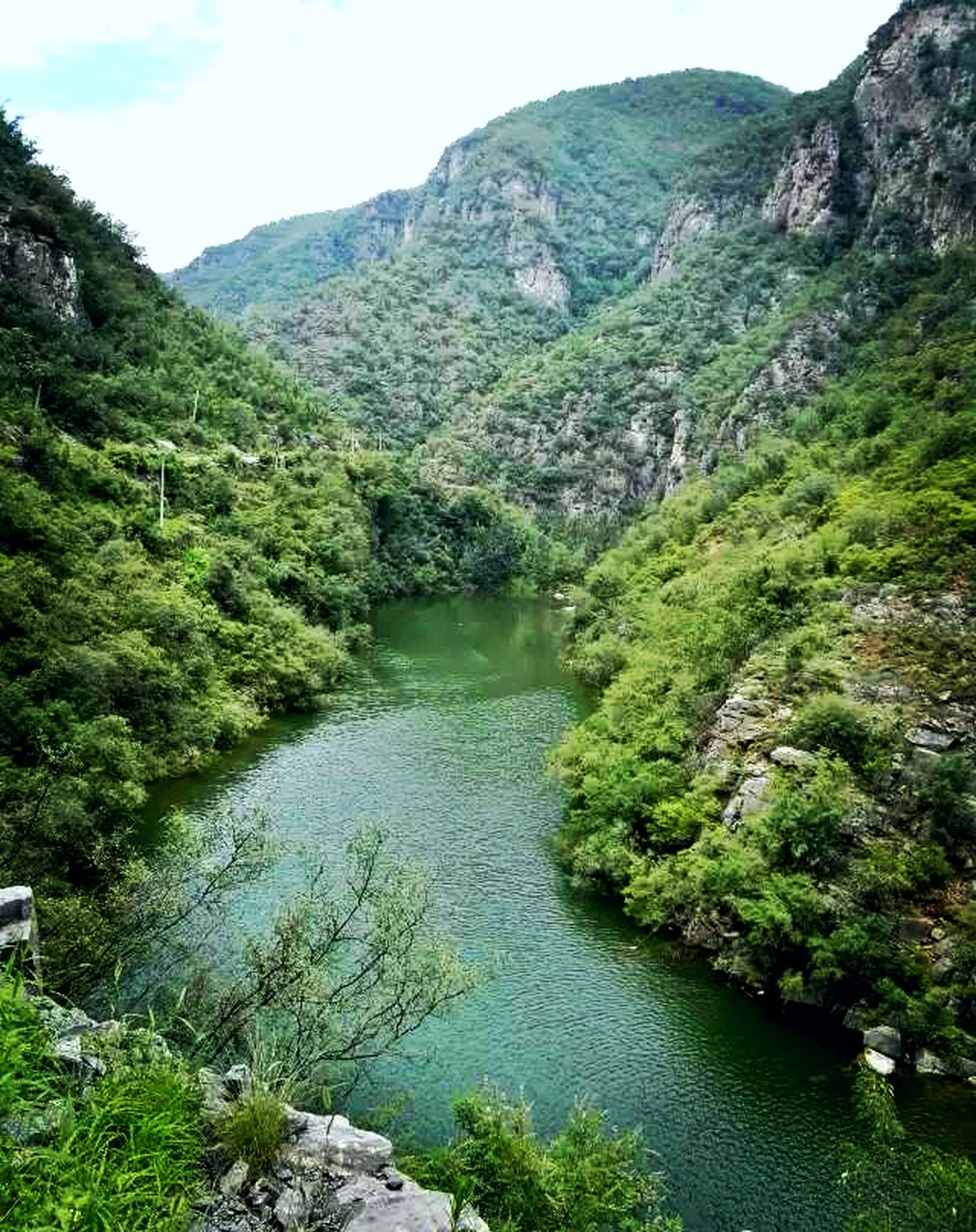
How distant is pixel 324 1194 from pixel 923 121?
114466 millimetres

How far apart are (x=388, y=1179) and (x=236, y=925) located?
15.4 m

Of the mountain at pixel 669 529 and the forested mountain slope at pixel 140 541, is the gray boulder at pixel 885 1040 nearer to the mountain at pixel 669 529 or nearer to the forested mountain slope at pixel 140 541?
the mountain at pixel 669 529

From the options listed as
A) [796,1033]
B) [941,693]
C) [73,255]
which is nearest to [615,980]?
[796,1033]

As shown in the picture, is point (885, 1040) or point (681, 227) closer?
point (885, 1040)

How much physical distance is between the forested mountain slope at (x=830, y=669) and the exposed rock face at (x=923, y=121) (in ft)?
1.48

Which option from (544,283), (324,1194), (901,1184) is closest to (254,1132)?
(324,1194)

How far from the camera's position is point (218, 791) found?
4044cm

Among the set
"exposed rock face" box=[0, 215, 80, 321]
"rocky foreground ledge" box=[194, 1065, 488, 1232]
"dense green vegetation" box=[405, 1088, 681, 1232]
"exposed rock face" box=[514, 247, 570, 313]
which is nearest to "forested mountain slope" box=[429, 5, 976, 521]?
"exposed rock face" box=[514, 247, 570, 313]

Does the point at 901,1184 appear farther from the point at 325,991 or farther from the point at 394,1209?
the point at 325,991

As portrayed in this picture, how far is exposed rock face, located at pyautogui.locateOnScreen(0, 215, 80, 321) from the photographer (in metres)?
69.3

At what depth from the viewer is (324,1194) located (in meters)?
12.7

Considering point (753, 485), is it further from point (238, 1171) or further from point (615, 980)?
point (238, 1171)

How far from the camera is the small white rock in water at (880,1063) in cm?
2365

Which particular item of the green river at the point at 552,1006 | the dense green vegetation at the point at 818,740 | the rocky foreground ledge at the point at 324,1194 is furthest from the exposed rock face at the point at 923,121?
the rocky foreground ledge at the point at 324,1194
